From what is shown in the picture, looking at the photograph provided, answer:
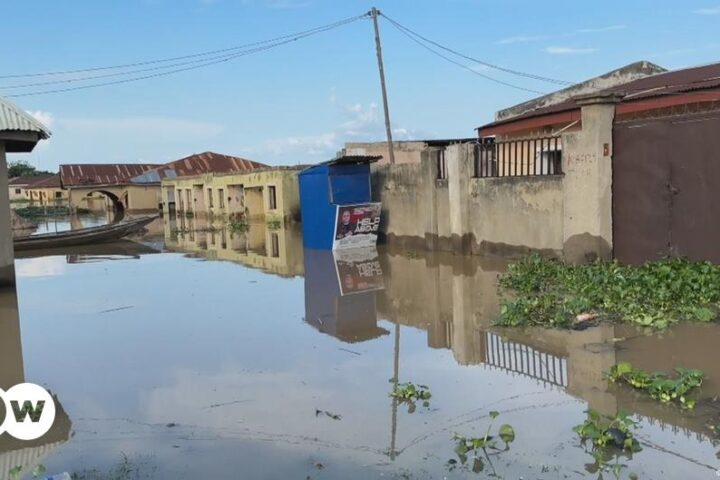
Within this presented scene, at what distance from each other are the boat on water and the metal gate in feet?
57.8

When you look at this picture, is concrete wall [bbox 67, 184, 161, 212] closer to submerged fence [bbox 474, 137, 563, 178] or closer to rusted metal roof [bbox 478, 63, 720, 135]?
rusted metal roof [bbox 478, 63, 720, 135]

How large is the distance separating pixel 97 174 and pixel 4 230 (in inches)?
1670

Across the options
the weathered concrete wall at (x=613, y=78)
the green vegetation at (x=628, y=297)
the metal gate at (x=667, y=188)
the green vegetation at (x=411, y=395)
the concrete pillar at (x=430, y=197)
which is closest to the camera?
the green vegetation at (x=411, y=395)

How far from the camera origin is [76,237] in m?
21.5

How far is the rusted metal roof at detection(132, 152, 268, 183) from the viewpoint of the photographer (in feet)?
157

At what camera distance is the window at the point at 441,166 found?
15025 mm

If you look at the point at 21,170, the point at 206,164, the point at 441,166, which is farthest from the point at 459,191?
the point at 21,170

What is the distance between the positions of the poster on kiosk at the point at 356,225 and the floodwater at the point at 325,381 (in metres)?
4.27

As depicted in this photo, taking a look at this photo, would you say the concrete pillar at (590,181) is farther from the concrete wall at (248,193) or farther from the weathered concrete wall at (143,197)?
the weathered concrete wall at (143,197)

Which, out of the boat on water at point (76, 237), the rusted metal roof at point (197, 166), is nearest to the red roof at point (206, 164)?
the rusted metal roof at point (197, 166)

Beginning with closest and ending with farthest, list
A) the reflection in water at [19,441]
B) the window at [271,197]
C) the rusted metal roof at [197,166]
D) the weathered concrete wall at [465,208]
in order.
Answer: the reflection in water at [19,441] < the weathered concrete wall at [465,208] < the window at [271,197] < the rusted metal roof at [197,166]

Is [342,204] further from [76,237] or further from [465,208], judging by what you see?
[76,237]


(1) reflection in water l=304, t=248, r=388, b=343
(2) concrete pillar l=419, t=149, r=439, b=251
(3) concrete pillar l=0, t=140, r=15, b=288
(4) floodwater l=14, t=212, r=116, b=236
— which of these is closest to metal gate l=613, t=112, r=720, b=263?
(1) reflection in water l=304, t=248, r=388, b=343

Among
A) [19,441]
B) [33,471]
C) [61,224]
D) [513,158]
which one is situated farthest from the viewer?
[61,224]
